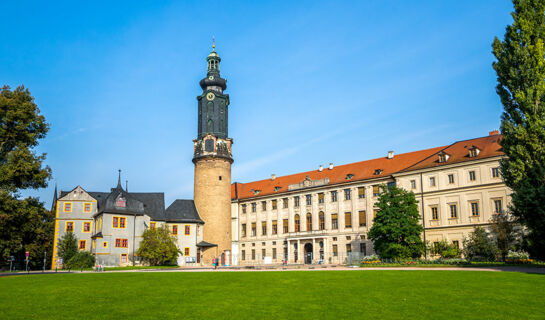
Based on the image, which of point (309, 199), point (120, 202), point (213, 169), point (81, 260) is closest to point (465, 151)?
point (309, 199)

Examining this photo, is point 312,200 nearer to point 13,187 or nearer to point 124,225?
point 124,225

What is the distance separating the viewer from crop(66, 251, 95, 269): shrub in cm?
5506

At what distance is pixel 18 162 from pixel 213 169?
35.7m

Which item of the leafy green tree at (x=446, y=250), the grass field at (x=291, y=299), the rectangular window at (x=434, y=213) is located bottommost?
the grass field at (x=291, y=299)

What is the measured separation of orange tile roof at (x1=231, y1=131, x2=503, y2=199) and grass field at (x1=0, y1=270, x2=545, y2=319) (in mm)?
32932

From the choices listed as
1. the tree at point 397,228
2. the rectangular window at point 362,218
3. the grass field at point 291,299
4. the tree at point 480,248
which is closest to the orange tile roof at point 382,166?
the rectangular window at point 362,218

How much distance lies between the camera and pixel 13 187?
119ft

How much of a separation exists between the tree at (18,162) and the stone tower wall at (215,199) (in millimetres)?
31344

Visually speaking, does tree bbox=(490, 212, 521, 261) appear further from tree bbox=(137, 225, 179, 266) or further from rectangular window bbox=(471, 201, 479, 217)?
tree bbox=(137, 225, 179, 266)

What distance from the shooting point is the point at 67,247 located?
58.3 metres

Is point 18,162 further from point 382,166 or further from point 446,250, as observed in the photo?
point 382,166

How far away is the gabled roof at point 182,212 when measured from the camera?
67.1 meters

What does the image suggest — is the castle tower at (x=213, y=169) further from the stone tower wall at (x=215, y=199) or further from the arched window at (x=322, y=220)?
the arched window at (x=322, y=220)

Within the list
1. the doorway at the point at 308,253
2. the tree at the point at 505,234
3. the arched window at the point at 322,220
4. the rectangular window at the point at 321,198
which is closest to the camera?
the tree at the point at 505,234
